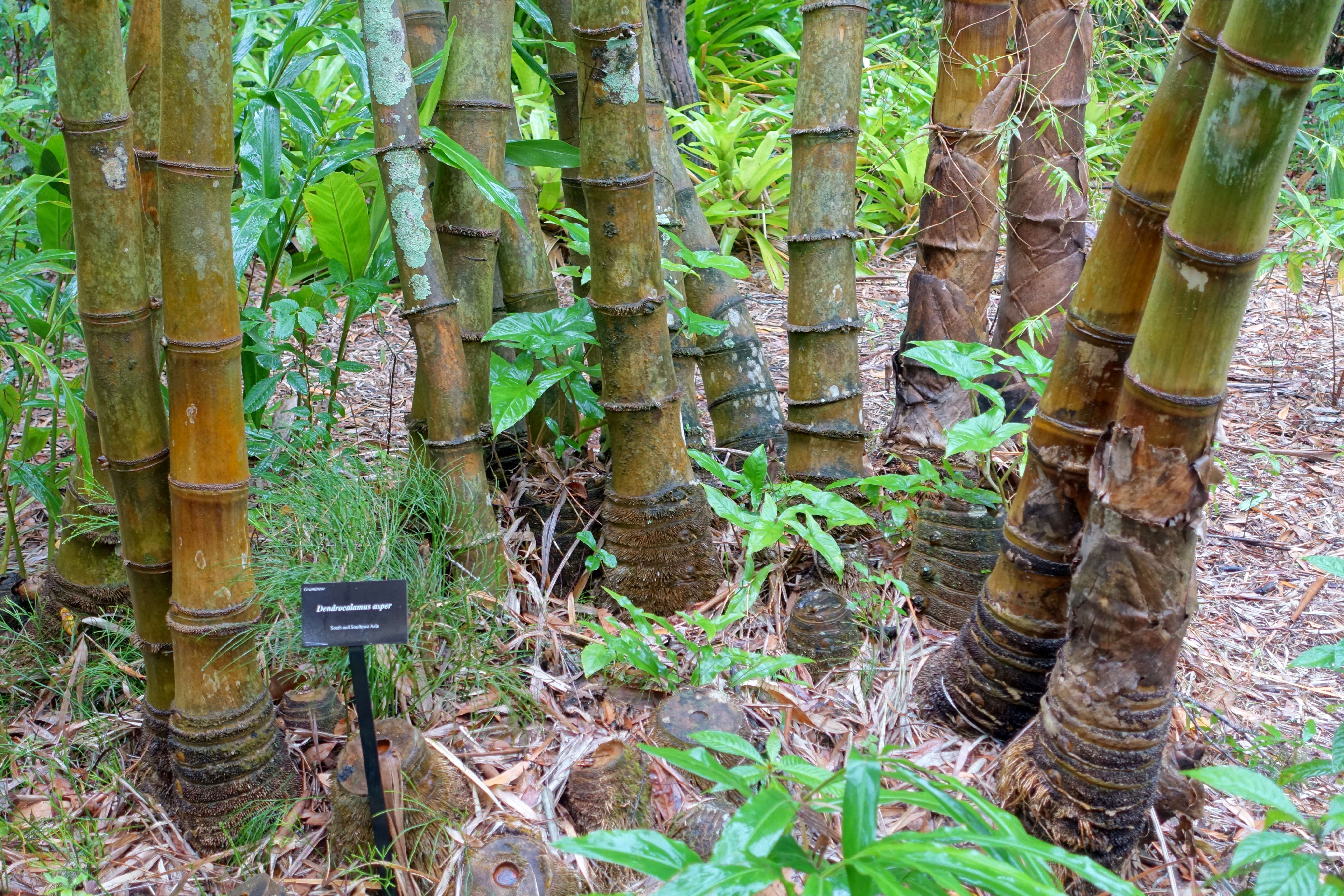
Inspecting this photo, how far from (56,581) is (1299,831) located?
2346mm

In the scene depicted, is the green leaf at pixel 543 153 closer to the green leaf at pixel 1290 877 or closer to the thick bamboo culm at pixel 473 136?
the thick bamboo culm at pixel 473 136

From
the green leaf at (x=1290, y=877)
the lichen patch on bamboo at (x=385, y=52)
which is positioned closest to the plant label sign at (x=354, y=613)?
the lichen patch on bamboo at (x=385, y=52)

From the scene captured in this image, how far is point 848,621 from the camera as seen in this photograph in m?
1.90

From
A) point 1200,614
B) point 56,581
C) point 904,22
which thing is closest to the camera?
point 56,581

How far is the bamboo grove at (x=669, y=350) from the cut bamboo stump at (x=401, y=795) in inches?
1.3

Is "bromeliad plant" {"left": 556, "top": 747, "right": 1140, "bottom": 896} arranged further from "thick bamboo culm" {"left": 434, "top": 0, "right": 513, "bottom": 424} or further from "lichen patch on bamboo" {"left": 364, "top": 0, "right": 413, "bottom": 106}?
"lichen patch on bamboo" {"left": 364, "top": 0, "right": 413, "bottom": 106}

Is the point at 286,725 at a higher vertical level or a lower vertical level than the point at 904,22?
lower

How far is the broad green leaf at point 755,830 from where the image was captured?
891 millimetres

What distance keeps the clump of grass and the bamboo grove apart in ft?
0.14

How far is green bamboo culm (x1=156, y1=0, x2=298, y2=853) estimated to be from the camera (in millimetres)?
1255

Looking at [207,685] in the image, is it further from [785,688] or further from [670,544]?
[785,688]

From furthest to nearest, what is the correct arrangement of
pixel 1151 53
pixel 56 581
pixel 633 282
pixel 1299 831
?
1. pixel 1151 53
2. pixel 56 581
3. pixel 633 282
4. pixel 1299 831

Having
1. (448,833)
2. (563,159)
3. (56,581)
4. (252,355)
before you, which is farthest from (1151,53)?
(56,581)

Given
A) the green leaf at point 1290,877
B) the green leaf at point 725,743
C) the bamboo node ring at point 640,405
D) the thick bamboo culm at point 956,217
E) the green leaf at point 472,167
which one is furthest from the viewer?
the thick bamboo culm at point 956,217
